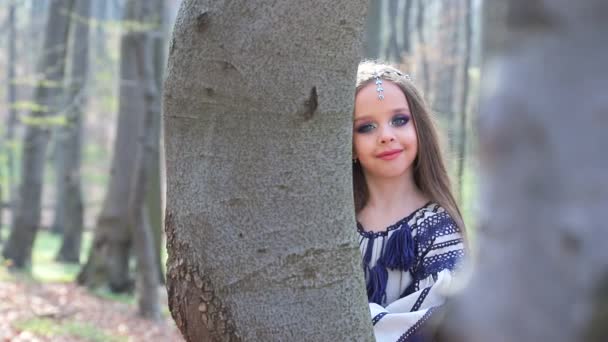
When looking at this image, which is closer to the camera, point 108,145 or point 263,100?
point 263,100

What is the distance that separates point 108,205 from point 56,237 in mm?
19723

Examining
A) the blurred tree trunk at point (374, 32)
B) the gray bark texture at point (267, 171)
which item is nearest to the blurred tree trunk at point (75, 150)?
the blurred tree trunk at point (374, 32)

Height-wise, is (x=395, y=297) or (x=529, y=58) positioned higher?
(x=529, y=58)

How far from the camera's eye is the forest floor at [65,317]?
950 centimetres

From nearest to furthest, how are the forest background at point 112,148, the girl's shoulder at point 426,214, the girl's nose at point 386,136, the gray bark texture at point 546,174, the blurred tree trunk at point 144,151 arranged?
1. the gray bark texture at point 546,174
2. the girl's shoulder at point 426,214
3. the girl's nose at point 386,136
4. the blurred tree trunk at point 144,151
5. the forest background at point 112,148

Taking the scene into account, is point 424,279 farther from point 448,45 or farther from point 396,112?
point 448,45

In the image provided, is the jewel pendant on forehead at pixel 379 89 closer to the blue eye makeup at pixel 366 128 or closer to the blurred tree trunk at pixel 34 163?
the blue eye makeup at pixel 366 128

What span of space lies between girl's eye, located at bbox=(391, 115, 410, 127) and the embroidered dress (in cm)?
30

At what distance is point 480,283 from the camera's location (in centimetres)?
83

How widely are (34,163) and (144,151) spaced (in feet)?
20.4

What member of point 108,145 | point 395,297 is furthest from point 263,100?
point 108,145

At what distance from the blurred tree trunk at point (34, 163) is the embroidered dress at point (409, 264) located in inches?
539

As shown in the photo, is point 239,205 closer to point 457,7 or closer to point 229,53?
point 229,53

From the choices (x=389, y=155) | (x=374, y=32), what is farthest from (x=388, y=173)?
(x=374, y=32)
